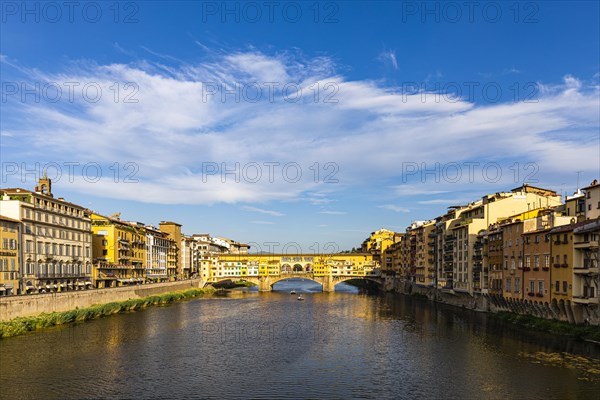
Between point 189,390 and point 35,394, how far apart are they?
387 inches

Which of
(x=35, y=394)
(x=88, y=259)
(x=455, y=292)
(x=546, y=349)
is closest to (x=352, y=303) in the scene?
(x=455, y=292)

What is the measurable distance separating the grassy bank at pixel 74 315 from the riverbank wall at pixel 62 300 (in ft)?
3.80

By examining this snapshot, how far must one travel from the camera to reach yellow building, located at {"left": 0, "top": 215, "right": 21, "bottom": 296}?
210ft

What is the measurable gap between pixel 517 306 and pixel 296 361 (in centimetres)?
3623

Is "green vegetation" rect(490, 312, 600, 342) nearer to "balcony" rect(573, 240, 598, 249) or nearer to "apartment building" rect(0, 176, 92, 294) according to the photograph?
"balcony" rect(573, 240, 598, 249)

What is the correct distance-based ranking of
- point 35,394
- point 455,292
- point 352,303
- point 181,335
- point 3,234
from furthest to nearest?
point 352,303
point 455,292
point 3,234
point 181,335
point 35,394

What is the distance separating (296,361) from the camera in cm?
4516

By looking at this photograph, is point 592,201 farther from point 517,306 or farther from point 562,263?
point 517,306

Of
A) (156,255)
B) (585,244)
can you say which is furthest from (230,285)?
(585,244)

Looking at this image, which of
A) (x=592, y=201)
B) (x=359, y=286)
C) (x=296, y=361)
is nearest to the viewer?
(x=296, y=361)

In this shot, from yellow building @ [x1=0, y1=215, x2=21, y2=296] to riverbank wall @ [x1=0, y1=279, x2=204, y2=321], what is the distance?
551 cm

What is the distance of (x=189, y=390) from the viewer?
3578 cm

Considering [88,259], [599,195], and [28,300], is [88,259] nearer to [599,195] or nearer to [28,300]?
[28,300]

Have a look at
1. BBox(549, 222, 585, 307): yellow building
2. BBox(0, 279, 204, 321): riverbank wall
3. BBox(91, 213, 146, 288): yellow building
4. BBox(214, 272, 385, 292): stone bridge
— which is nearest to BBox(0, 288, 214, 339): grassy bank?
BBox(0, 279, 204, 321): riverbank wall
